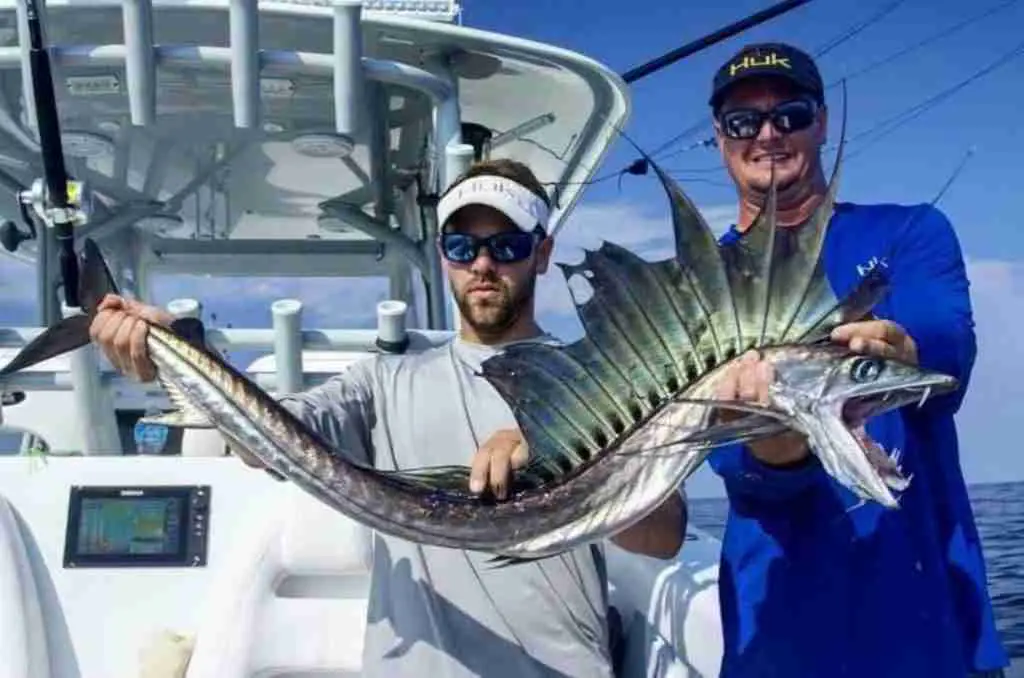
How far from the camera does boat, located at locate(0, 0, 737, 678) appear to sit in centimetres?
271

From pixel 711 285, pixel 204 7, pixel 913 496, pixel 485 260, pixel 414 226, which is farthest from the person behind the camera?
pixel 414 226

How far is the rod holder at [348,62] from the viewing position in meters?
3.59

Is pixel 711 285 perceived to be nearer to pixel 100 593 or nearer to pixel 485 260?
pixel 485 260

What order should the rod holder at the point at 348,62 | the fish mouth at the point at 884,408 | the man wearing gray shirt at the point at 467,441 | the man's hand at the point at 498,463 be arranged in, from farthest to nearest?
the rod holder at the point at 348,62 < the man wearing gray shirt at the point at 467,441 < the man's hand at the point at 498,463 < the fish mouth at the point at 884,408

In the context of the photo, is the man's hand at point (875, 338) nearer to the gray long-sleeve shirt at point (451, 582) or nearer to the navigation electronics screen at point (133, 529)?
the gray long-sleeve shirt at point (451, 582)

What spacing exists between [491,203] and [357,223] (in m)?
3.80

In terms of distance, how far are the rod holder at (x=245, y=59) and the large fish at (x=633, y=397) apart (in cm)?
197

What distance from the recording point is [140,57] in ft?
11.5

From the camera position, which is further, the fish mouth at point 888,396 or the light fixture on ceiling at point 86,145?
the light fixture on ceiling at point 86,145

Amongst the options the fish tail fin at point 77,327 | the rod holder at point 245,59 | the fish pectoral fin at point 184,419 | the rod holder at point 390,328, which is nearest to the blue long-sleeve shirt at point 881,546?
the fish pectoral fin at point 184,419

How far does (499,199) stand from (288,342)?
134 centimetres

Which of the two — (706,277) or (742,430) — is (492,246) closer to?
(706,277)

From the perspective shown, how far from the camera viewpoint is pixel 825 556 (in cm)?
178

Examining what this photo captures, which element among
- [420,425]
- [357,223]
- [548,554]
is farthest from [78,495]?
[357,223]
